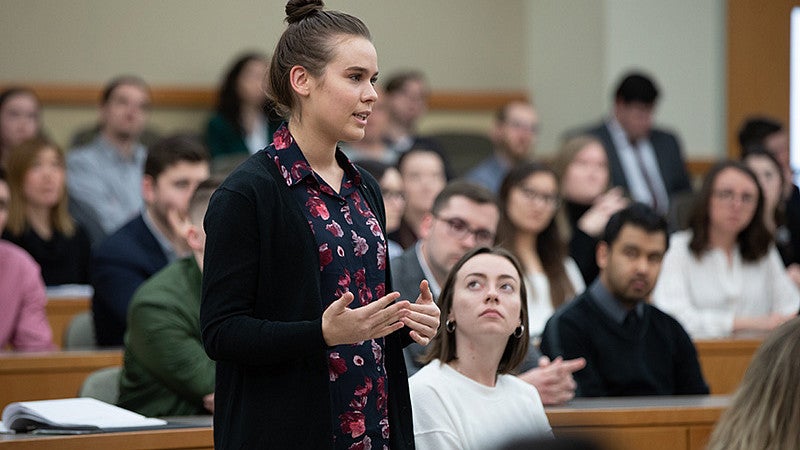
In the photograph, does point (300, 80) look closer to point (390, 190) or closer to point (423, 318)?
point (423, 318)

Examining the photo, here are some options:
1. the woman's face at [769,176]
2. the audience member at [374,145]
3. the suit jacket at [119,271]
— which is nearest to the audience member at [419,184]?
the audience member at [374,145]

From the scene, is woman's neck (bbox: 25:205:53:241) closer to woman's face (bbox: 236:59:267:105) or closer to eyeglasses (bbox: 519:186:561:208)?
woman's face (bbox: 236:59:267:105)

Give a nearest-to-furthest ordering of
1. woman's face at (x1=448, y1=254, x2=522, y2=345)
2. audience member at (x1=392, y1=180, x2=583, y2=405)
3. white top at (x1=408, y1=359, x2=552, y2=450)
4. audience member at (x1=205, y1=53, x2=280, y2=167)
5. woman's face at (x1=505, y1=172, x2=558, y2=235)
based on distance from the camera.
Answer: white top at (x1=408, y1=359, x2=552, y2=450) → woman's face at (x1=448, y1=254, x2=522, y2=345) → audience member at (x1=392, y1=180, x2=583, y2=405) → woman's face at (x1=505, y1=172, x2=558, y2=235) → audience member at (x1=205, y1=53, x2=280, y2=167)

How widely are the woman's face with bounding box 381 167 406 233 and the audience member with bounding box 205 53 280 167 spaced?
2.22 m

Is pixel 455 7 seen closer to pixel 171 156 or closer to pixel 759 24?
pixel 759 24

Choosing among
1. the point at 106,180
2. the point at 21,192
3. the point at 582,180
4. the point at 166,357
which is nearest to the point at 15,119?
the point at 106,180

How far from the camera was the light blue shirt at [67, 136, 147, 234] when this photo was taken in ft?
21.7

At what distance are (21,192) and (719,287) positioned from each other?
3004 mm

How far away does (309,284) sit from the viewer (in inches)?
79.1

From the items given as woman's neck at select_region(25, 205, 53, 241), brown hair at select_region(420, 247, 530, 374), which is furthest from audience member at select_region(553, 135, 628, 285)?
brown hair at select_region(420, 247, 530, 374)

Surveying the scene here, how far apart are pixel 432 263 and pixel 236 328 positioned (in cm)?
185

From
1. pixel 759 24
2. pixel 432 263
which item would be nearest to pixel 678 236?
pixel 432 263

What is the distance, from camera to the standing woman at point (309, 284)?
6.44ft

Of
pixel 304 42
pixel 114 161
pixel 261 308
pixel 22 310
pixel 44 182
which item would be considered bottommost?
pixel 22 310
